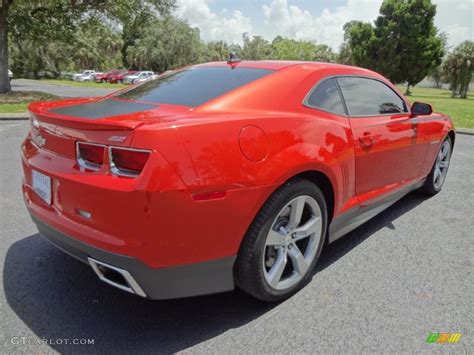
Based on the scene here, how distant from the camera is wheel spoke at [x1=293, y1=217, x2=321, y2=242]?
2.55 meters

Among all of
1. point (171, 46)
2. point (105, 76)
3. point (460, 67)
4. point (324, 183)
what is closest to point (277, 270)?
point (324, 183)

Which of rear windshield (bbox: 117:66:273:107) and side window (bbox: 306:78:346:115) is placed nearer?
rear windshield (bbox: 117:66:273:107)

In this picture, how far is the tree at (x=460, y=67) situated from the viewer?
130 ft

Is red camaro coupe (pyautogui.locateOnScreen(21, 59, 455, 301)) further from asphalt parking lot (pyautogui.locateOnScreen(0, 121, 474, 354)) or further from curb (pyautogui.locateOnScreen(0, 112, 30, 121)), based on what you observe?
curb (pyautogui.locateOnScreen(0, 112, 30, 121))

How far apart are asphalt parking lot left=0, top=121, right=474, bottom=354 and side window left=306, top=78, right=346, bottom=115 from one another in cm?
120

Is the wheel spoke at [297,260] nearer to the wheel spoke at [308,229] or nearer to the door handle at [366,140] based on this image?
the wheel spoke at [308,229]

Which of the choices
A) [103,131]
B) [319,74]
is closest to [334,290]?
[319,74]

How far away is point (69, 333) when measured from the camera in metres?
2.19

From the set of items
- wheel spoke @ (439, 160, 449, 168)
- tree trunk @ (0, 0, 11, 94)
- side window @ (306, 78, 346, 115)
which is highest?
tree trunk @ (0, 0, 11, 94)

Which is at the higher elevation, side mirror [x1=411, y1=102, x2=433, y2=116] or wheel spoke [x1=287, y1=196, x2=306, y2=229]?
side mirror [x1=411, y1=102, x2=433, y2=116]

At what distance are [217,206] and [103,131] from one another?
2.27 ft

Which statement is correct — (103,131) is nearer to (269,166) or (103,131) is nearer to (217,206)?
→ (217,206)

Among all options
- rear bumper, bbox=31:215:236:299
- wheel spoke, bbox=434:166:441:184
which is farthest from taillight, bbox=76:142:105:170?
wheel spoke, bbox=434:166:441:184

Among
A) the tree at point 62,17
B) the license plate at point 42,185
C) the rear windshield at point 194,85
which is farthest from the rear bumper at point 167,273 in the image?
the tree at point 62,17
